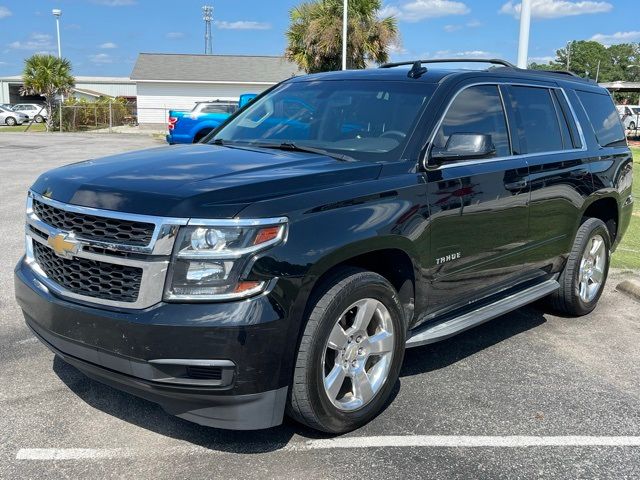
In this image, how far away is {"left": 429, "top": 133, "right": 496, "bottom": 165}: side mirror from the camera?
390 centimetres

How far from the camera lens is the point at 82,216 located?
3213 mm

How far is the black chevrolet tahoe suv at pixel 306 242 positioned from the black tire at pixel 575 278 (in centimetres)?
41

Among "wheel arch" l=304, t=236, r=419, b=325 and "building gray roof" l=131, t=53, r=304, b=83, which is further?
"building gray roof" l=131, t=53, r=304, b=83

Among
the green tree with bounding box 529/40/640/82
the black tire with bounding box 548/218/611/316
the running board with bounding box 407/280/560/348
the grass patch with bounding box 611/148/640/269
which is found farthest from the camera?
the green tree with bounding box 529/40/640/82

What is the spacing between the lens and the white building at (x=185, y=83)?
1652 inches

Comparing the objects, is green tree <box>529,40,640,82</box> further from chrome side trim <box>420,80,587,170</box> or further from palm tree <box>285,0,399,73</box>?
chrome side trim <box>420,80,587,170</box>

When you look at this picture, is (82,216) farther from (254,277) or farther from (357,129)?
(357,129)

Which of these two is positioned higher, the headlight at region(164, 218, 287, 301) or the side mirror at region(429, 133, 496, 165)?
the side mirror at region(429, 133, 496, 165)

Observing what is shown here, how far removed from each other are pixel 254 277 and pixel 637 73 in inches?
5385

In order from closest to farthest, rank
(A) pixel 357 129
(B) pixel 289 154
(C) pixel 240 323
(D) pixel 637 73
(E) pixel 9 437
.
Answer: (C) pixel 240 323, (E) pixel 9 437, (B) pixel 289 154, (A) pixel 357 129, (D) pixel 637 73

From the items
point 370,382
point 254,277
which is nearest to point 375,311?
point 370,382

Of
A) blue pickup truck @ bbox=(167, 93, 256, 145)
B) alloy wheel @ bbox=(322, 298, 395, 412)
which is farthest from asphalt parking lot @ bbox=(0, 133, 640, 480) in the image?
blue pickup truck @ bbox=(167, 93, 256, 145)

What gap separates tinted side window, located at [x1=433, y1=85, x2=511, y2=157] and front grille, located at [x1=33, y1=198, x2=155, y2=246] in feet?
6.45

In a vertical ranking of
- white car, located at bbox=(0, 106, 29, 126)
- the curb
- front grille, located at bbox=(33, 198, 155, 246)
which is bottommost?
the curb
